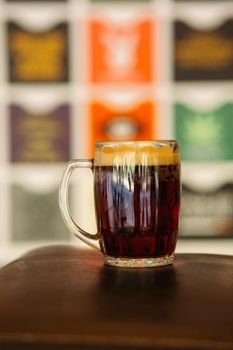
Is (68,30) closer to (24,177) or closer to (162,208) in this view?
(24,177)

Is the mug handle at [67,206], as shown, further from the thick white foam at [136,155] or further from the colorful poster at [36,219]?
the colorful poster at [36,219]

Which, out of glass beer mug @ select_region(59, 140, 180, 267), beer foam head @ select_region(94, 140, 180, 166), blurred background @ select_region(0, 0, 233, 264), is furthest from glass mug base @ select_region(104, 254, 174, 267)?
blurred background @ select_region(0, 0, 233, 264)

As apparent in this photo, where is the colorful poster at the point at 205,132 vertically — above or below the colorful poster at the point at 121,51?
below

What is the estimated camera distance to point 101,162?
69 cm

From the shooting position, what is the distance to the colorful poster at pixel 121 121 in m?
2.27

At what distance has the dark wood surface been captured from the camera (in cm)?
44

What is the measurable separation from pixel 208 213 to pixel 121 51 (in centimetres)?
67

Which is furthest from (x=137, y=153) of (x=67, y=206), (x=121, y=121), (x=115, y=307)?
(x=121, y=121)

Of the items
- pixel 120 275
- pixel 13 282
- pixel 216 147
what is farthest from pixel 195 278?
pixel 216 147

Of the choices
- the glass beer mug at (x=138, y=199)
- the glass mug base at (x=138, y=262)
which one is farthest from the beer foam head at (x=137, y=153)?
the glass mug base at (x=138, y=262)

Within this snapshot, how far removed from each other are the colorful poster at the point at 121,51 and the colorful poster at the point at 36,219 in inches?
18.6

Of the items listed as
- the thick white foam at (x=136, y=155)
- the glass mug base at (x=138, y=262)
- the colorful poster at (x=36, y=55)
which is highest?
the colorful poster at (x=36, y=55)

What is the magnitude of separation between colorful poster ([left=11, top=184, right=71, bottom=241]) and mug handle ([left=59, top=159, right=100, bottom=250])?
5.27 feet

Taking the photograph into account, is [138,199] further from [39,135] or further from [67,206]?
[39,135]
